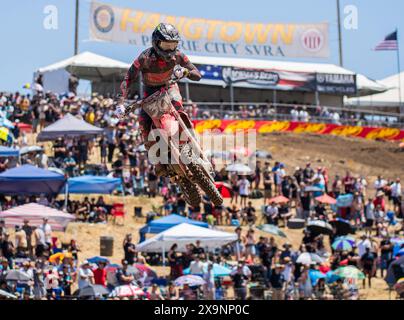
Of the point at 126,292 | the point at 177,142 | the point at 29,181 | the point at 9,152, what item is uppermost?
the point at 9,152

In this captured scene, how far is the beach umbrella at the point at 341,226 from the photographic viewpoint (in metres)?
32.2

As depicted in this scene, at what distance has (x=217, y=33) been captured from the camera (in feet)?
186

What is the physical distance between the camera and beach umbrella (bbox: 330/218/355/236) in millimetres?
32188

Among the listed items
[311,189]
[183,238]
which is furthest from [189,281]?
[311,189]

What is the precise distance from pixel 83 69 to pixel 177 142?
35.7 meters

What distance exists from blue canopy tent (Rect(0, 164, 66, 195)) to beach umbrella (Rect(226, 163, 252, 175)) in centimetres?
613

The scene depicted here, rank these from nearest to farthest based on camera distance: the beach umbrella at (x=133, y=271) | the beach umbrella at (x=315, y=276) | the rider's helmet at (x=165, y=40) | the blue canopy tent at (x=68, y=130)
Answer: the rider's helmet at (x=165, y=40), the beach umbrella at (x=133, y=271), the beach umbrella at (x=315, y=276), the blue canopy tent at (x=68, y=130)

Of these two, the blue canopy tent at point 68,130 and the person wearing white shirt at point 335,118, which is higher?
the person wearing white shirt at point 335,118

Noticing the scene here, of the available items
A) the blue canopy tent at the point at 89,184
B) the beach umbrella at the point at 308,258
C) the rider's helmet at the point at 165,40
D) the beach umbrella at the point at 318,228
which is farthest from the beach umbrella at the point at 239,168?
the rider's helmet at the point at 165,40

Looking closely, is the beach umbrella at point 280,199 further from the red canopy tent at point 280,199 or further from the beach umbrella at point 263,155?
the beach umbrella at point 263,155

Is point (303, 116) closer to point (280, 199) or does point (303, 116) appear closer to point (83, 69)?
point (83, 69)

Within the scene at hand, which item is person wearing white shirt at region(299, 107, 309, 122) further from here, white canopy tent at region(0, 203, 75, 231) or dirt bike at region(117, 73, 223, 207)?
dirt bike at region(117, 73, 223, 207)

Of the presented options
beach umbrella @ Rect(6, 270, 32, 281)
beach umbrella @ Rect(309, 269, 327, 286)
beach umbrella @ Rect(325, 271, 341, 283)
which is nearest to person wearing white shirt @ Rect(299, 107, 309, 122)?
beach umbrella @ Rect(325, 271, 341, 283)

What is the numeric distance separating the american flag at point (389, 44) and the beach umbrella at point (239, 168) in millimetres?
13629
